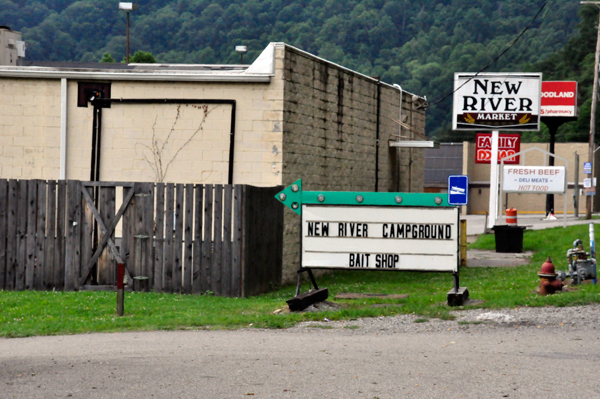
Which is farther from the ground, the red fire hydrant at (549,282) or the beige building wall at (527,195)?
the beige building wall at (527,195)

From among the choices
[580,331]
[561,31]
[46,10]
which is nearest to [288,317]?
[580,331]

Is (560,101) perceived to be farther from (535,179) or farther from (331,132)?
(331,132)

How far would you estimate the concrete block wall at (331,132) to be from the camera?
57.9 ft

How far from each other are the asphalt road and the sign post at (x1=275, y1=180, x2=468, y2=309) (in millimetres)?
→ 2894

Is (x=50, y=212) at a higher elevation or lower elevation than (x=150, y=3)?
lower

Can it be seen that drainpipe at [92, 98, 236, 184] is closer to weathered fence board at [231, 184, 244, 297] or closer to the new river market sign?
weathered fence board at [231, 184, 244, 297]

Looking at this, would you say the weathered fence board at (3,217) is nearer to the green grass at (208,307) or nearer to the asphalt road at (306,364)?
the green grass at (208,307)

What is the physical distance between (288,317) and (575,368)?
4449 millimetres

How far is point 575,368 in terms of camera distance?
7.99 meters

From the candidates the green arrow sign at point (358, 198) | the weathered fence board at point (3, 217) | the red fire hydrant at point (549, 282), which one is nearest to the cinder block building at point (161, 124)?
the weathered fence board at point (3, 217)

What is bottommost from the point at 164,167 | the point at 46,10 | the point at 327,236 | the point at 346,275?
the point at 346,275

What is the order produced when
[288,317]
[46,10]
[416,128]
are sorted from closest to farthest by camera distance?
1. [288,317]
2. [416,128]
3. [46,10]

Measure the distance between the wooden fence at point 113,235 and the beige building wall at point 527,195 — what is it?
2046 inches

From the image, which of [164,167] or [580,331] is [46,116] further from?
[580,331]
